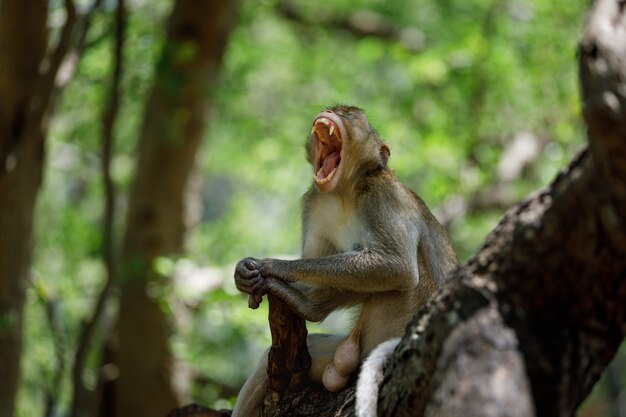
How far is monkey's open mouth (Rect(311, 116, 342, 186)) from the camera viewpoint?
4.64 meters

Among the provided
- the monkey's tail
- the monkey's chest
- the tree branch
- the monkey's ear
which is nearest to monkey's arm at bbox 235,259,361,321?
the monkey's chest

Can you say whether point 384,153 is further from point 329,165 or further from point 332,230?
point 332,230

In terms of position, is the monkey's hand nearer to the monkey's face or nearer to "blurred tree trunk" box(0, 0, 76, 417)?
the monkey's face

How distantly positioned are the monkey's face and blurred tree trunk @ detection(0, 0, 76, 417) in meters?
2.33

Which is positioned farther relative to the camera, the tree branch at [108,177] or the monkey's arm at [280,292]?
the tree branch at [108,177]

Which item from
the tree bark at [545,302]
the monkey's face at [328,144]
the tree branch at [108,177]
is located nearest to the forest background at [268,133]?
the tree branch at [108,177]

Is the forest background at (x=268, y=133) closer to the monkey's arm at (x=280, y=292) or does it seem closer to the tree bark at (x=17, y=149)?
the tree bark at (x=17, y=149)

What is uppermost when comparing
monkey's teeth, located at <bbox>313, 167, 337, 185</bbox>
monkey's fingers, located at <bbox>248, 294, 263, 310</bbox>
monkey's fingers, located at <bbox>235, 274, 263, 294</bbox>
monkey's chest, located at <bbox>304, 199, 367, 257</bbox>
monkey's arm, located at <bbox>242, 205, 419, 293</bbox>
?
monkey's teeth, located at <bbox>313, 167, 337, 185</bbox>

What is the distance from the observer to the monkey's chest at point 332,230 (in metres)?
4.50

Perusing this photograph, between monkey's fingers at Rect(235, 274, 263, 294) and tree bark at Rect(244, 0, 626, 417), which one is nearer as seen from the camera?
tree bark at Rect(244, 0, 626, 417)

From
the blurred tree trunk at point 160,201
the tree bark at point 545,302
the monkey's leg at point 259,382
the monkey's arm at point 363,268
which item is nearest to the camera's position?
the tree bark at point 545,302

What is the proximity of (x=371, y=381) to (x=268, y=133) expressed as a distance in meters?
9.96

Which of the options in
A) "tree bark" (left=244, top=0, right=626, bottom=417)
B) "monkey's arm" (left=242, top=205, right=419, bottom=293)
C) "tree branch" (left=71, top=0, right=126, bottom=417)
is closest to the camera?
"tree bark" (left=244, top=0, right=626, bottom=417)

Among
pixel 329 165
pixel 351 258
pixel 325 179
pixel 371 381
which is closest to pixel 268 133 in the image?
pixel 329 165
